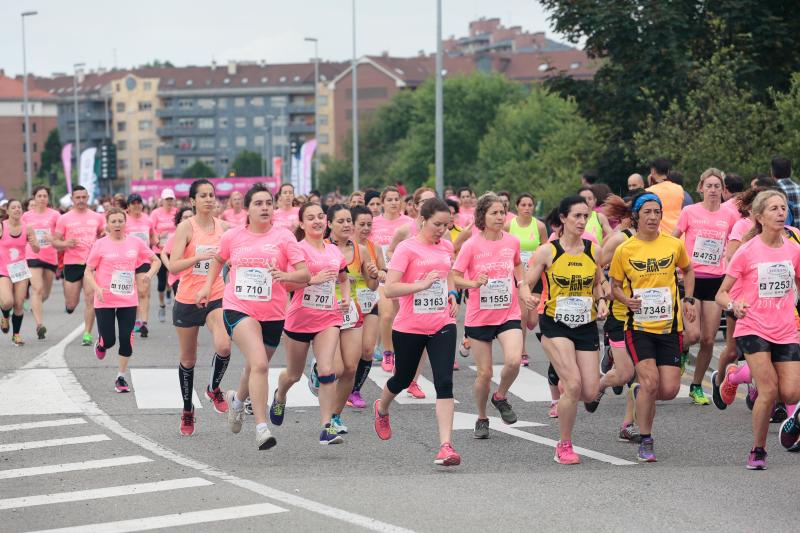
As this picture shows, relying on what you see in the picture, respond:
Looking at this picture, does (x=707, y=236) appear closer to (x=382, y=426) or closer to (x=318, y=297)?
(x=382, y=426)

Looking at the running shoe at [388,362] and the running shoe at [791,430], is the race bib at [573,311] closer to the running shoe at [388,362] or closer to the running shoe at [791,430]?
the running shoe at [791,430]

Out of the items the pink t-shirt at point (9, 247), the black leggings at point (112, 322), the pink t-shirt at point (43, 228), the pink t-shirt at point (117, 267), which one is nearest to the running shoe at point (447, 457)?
the black leggings at point (112, 322)

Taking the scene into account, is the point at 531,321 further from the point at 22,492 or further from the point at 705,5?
the point at 705,5

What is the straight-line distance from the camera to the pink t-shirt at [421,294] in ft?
33.2

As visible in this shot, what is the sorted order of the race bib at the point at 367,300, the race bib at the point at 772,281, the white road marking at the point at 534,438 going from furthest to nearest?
1. the race bib at the point at 367,300
2. the white road marking at the point at 534,438
3. the race bib at the point at 772,281

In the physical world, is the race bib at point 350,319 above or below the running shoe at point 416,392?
above

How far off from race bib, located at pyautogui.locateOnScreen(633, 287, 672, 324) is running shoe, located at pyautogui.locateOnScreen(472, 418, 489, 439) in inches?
64.5

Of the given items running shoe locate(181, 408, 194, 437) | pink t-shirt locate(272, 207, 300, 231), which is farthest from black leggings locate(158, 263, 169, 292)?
running shoe locate(181, 408, 194, 437)

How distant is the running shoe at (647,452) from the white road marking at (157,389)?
4.40 meters

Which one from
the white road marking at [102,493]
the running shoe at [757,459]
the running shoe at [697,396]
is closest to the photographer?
the white road marking at [102,493]

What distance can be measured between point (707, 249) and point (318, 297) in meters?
4.18

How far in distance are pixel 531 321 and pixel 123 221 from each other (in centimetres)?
455

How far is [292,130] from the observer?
19350cm

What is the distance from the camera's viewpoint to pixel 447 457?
944 cm
